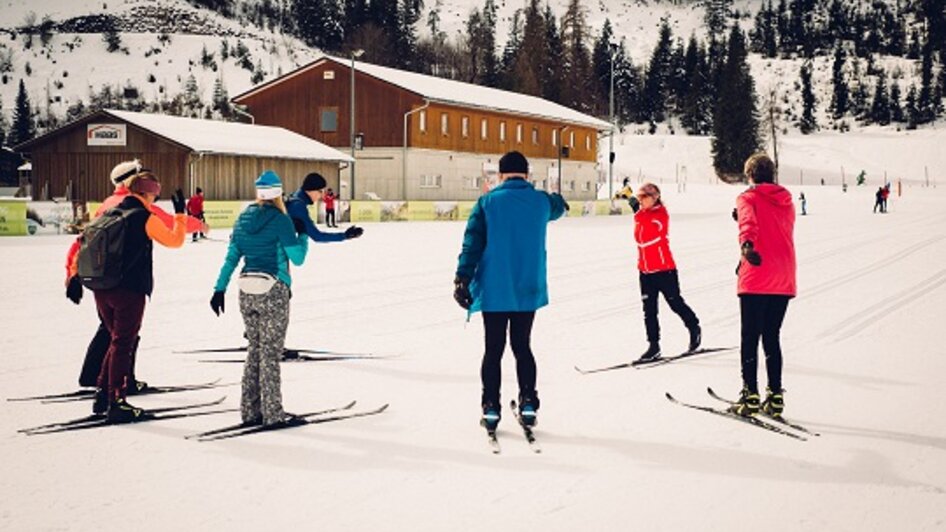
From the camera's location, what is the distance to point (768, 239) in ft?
21.1

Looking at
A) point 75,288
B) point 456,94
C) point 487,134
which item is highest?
point 456,94

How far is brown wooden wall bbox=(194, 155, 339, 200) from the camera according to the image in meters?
38.4

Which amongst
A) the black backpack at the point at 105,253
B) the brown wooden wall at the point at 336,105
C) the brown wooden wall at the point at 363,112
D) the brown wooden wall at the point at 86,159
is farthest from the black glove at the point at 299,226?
the brown wooden wall at the point at 336,105

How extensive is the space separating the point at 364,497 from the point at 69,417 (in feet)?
9.30

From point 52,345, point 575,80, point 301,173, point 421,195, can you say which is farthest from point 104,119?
point 575,80

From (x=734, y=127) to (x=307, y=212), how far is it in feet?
318

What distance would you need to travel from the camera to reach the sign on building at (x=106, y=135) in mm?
38938

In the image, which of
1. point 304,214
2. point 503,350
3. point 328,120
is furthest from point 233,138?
point 503,350

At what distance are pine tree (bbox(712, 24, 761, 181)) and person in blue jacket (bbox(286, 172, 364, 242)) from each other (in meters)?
92.9

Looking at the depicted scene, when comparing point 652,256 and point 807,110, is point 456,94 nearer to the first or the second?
point 652,256

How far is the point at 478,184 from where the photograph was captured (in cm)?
5291

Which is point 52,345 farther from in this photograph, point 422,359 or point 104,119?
point 104,119

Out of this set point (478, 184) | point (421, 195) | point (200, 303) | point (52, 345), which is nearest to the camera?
point (52, 345)

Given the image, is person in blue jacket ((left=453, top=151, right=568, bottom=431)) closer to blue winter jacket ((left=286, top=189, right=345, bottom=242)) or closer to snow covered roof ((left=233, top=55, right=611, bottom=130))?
blue winter jacket ((left=286, top=189, right=345, bottom=242))
